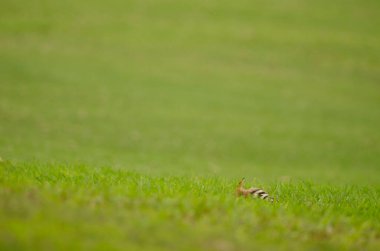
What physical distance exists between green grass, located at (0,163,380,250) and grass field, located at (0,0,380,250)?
2 centimetres

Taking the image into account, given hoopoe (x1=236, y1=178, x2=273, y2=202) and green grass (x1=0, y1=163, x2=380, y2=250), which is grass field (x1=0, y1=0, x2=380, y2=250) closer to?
green grass (x1=0, y1=163, x2=380, y2=250)

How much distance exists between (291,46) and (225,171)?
66.1ft

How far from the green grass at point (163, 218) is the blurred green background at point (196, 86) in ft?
20.9

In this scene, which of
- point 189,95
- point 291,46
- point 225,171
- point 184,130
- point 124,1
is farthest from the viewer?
point 124,1

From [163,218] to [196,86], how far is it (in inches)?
908

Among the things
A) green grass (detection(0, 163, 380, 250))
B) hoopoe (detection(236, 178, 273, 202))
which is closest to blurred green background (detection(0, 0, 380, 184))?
hoopoe (detection(236, 178, 273, 202))

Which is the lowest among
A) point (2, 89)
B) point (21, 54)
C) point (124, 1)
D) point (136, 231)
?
point (136, 231)

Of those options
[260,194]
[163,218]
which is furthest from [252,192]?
[163,218]

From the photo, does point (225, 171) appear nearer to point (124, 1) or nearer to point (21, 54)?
point (21, 54)

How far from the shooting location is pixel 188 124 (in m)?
23.0

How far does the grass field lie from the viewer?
5625mm

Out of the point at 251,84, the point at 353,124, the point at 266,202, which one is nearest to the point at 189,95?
the point at 251,84

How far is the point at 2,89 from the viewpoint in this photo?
23.5 m

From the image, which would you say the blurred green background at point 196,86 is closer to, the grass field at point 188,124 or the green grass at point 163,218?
the grass field at point 188,124
